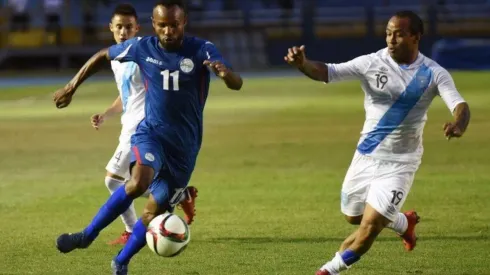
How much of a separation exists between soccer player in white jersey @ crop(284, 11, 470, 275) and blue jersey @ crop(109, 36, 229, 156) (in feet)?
2.54

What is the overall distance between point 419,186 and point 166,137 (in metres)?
7.27

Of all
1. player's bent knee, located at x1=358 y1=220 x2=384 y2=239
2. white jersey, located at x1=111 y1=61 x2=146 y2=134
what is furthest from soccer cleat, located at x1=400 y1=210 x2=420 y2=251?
white jersey, located at x1=111 y1=61 x2=146 y2=134

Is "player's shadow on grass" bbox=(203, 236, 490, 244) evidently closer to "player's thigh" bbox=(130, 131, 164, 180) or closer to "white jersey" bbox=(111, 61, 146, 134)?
"white jersey" bbox=(111, 61, 146, 134)

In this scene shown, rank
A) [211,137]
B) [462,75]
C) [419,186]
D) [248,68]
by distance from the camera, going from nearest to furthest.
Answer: [419,186], [211,137], [462,75], [248,68]

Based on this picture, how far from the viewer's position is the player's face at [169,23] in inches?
355

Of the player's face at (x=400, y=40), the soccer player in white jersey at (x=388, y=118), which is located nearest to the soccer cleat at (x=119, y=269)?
the soccer player in white jersey at (x=388, y=118)

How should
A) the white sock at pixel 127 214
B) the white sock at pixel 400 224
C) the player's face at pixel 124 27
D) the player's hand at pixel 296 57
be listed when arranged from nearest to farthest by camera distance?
the player's hand at pixel 296 57 → the white sock at pixel 400 224 → the white sock at pixel 127 214 → the player's face at pixel 124 27

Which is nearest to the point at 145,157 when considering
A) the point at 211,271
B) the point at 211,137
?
the point at 211,271

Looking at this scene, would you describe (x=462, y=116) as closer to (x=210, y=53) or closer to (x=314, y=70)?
(x=314, y=70)

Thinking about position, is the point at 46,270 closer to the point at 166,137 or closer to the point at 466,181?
the point at 166,137

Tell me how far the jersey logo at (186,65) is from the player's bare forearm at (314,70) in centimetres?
87

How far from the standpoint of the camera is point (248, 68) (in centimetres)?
4694

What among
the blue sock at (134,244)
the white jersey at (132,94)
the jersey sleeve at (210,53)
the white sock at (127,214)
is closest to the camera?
the blue sock at (134,244)

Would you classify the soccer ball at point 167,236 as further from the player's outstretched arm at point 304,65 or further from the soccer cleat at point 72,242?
the player's outstretched arm at point 304,65
